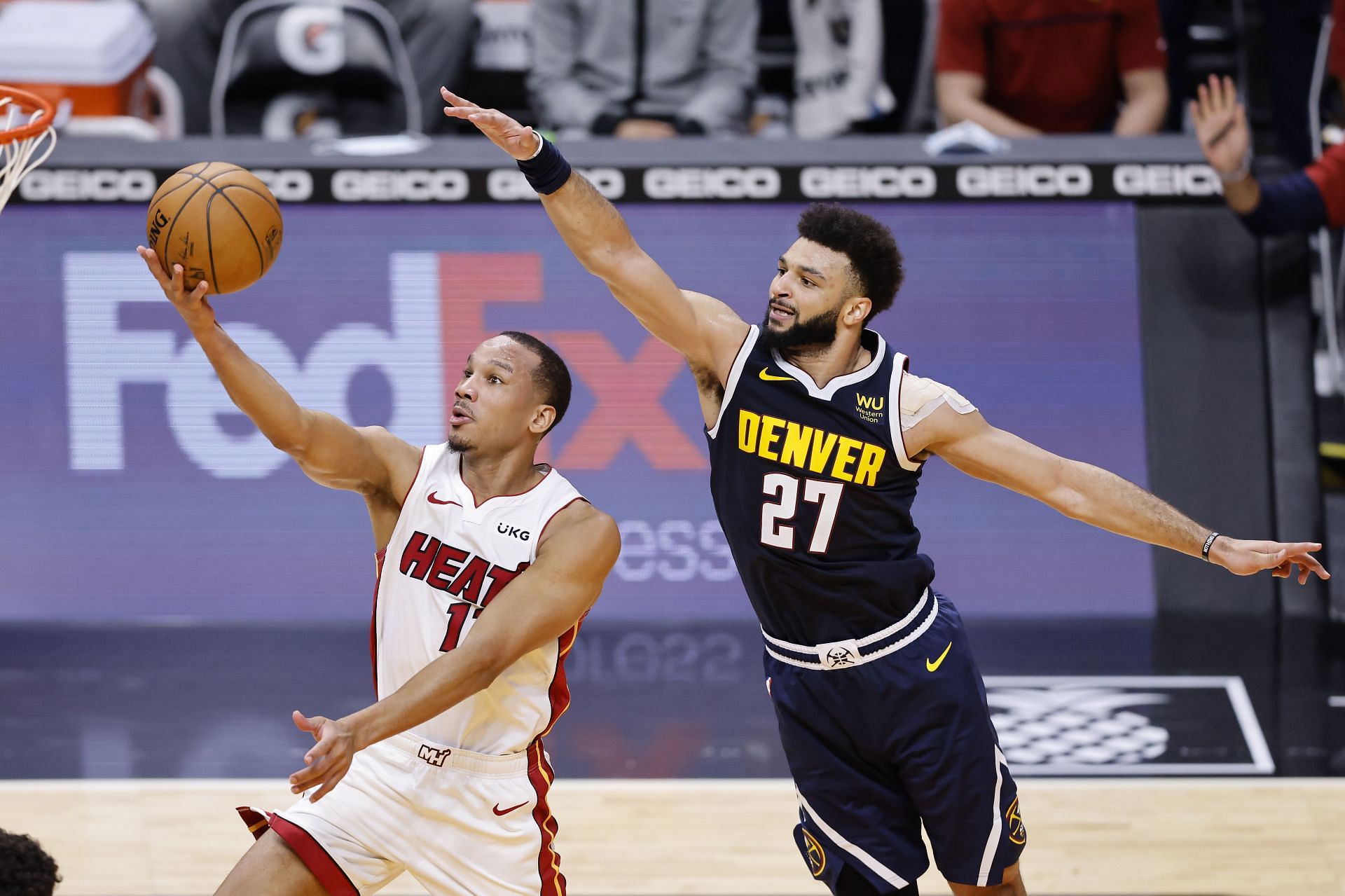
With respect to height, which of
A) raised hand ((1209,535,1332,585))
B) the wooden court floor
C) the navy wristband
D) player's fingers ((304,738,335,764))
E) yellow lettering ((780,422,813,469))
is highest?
the navy wristband

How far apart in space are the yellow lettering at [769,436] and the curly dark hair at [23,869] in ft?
6.30

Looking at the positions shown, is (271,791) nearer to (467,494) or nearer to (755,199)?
(467,494)

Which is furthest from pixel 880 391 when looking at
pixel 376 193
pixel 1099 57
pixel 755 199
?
pixel 1099 57

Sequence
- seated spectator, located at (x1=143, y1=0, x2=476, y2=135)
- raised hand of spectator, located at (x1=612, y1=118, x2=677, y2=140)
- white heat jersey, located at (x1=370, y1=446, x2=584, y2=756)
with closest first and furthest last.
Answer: white heat jersey, located at (x1=370, y1=446, x2=584, y2=756) < raised hand of spectator, located at (x1=612, y1=118, x2=677, y2=140) < seated spectator, located at (x1=143, y1=0, x2=476, y2=135)

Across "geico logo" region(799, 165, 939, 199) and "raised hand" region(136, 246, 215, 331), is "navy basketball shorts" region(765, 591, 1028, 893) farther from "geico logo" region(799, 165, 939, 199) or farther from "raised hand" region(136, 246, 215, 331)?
"geico logo" region(799, 165, 939, 199)

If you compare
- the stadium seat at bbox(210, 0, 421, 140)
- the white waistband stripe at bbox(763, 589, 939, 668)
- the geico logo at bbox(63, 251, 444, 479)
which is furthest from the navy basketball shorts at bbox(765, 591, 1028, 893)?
the stadium seat at bbox(210, 0, 421, 140)

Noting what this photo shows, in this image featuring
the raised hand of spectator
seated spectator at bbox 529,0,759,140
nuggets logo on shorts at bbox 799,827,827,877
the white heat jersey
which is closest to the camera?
the white heat jersey

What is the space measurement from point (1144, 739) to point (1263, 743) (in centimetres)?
40

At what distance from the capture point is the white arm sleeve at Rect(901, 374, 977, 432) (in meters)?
4.05

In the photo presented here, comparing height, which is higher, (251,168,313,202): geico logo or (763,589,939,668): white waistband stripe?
(251,168,313,202): geico logo

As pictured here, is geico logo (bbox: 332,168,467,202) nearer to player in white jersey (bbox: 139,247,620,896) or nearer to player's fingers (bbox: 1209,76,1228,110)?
player in white jersey (bbox: 139,247,620,896)

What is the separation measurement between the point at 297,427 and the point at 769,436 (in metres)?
1.12

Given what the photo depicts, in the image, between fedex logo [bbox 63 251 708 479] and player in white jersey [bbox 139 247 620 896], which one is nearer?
player in white jersey [bbox 139 247 620 896]

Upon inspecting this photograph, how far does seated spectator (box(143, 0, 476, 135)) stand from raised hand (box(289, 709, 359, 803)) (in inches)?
209
